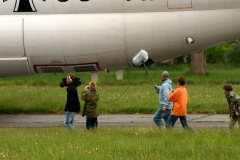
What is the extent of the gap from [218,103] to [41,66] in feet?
24.9

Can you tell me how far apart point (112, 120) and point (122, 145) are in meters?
7.79

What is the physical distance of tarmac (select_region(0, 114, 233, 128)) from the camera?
1836 centimetres

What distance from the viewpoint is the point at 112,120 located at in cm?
1983

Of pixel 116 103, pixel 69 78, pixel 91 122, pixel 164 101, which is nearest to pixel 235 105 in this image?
pixel 164 101

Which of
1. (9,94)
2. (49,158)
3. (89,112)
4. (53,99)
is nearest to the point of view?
(49,158)

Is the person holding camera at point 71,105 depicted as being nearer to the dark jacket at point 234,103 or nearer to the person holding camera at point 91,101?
the person holding camera at point 91,101

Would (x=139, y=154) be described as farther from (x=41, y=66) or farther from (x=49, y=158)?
(x=41, y=66)

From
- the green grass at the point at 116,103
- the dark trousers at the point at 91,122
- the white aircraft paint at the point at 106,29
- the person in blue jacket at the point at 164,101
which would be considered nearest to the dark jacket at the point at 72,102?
the dark trousers at the point at 91,122

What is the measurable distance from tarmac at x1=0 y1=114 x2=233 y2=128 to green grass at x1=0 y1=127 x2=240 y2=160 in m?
3.92

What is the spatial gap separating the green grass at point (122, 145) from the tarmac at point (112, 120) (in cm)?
392

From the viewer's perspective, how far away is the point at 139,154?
11227 millimetres

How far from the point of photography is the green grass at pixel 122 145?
36.3 feet

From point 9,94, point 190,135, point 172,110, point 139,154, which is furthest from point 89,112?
point 9,94

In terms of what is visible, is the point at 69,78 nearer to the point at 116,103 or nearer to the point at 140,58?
the point at 140,58
